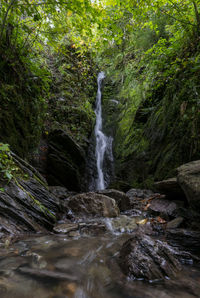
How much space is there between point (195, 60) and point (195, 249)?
4897 mm

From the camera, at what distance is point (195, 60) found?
16.5ft

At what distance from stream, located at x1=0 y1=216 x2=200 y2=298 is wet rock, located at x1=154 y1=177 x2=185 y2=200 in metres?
2.38

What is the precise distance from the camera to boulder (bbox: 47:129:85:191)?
786 cm

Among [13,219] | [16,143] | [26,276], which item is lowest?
[26,276]

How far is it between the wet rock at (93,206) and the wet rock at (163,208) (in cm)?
87

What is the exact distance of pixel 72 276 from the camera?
1515 millimetres

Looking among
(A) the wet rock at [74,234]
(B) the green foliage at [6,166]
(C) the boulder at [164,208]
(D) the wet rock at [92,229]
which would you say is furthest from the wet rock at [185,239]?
(B) the green foliage at [6,166]

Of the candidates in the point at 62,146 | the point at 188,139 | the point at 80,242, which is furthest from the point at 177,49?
the point at 80,242

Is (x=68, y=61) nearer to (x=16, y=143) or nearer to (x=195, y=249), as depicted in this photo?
(x=16, y=143)

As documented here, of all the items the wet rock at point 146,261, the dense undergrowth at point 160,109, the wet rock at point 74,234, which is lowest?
the wet rock at point 74,234

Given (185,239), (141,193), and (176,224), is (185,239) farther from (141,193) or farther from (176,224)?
(141,193)

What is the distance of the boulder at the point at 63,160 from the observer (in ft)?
25.8

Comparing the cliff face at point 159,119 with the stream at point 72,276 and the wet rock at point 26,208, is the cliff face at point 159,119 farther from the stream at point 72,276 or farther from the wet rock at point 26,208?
the wet rock at point 26,208

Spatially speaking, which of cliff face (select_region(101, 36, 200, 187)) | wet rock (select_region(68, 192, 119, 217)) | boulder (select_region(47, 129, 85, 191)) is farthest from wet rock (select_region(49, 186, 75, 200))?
cliff face (select_region(101, 36, 200, 187))
